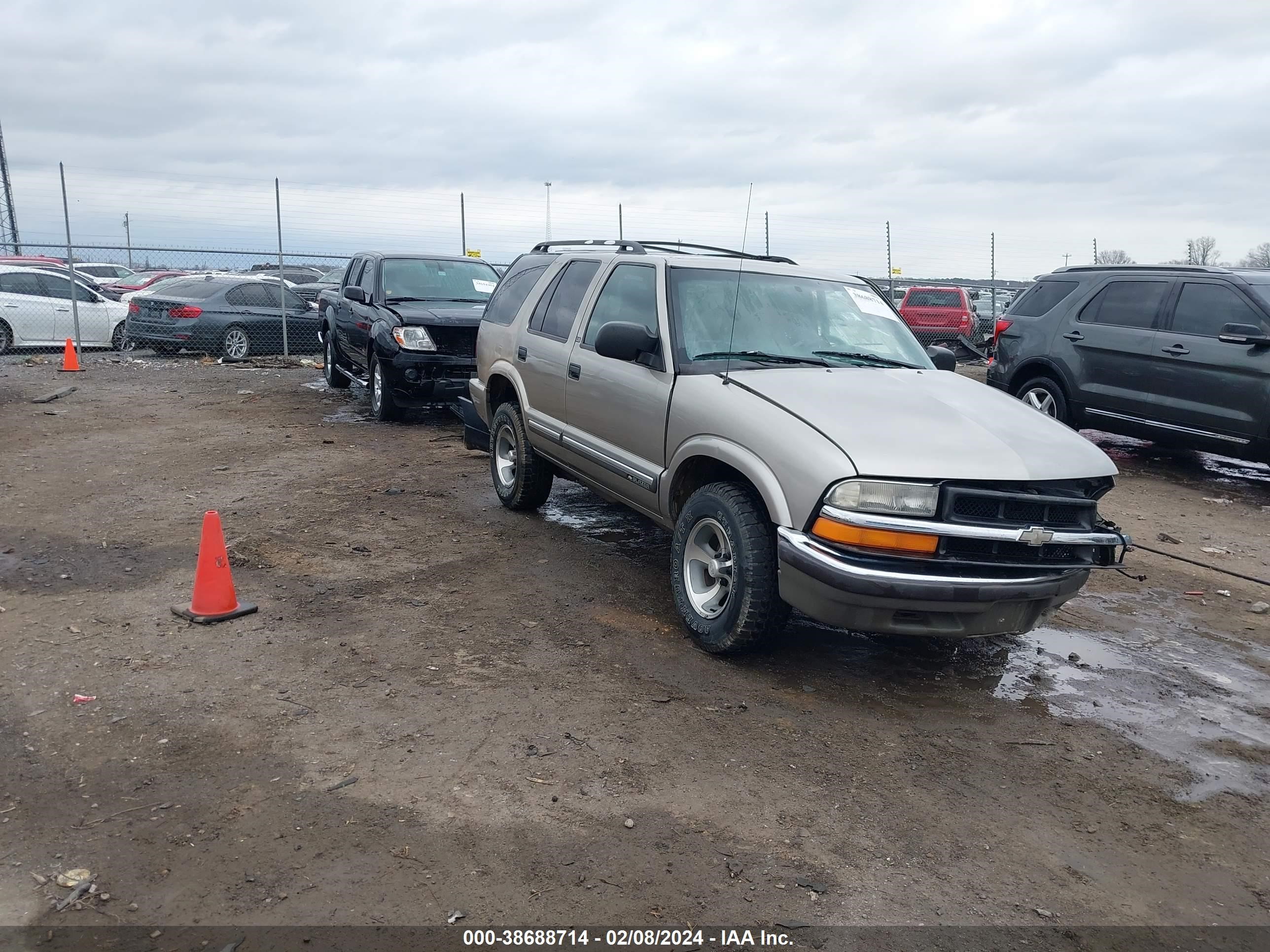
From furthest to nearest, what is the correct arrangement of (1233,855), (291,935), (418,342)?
(418,342) < (1233,855) < (291,935)

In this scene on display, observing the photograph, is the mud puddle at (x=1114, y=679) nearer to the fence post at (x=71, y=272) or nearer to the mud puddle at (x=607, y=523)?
the mud puddle at (x=607, y=523)

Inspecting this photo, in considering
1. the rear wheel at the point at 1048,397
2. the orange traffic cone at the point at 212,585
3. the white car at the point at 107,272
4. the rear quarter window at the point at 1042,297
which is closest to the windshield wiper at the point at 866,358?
the orange traffic cone at the point at 212,585

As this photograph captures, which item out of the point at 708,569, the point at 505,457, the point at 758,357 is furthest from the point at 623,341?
the point at 505,457

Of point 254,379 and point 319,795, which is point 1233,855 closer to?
point 319,795

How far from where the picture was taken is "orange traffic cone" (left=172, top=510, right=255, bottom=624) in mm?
5109

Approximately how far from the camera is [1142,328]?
944 centimetres

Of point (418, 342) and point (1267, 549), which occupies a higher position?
point (418, 342)

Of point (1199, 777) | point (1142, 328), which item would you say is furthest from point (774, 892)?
point (1142, 328)

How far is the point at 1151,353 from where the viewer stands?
9258 millimetres

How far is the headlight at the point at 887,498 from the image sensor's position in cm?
404

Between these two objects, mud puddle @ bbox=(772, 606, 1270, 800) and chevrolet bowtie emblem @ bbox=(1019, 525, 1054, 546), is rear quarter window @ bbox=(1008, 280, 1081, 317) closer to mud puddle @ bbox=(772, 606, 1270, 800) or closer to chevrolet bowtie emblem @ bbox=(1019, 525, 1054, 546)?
mud puddle @ bbox=(772, 606, 1270, 800)

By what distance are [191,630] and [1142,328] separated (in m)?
8.59

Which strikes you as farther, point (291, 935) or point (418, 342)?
point (418, 342)

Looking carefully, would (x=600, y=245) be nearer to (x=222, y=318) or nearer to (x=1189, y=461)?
(x=1189, y=461)
